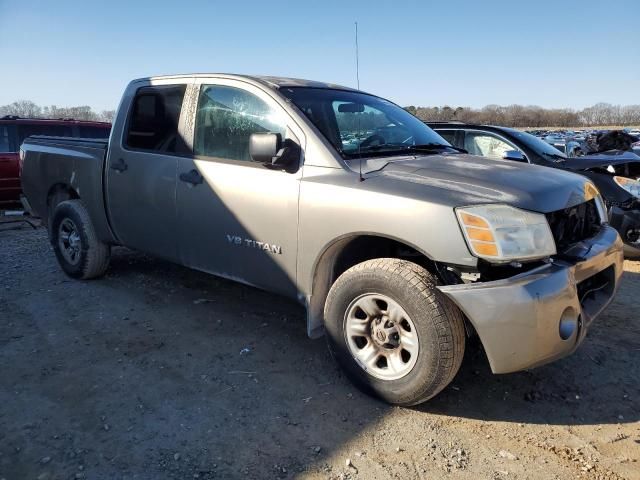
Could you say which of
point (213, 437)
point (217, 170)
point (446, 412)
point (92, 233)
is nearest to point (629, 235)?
point (446, 412)

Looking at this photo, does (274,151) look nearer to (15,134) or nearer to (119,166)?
(119,166)

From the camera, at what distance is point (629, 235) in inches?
230

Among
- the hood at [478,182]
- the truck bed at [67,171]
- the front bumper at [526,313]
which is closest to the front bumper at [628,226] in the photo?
the hood at [478,182]

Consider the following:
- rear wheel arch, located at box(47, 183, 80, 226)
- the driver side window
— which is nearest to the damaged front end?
the driver side window

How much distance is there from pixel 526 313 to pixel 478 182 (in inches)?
30.1

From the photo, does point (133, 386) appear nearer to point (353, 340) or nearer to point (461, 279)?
point (353, 340)

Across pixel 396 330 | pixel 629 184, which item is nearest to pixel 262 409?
pixel 396 330

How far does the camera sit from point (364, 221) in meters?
2.85

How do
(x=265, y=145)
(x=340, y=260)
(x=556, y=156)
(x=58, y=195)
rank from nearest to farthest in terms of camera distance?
(x=265, y=145)
(x=340, y=260)
(x=58, y=195)
(x=556, y=156)

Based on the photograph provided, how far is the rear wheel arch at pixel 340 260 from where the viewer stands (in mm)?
3121

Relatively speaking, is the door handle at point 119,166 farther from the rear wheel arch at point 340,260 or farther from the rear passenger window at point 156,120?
the rear wheel arch at point 340,260

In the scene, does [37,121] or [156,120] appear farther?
[37,121]

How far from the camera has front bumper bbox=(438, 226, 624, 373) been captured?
2.47 metres

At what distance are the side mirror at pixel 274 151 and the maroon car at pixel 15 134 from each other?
21.7ft
